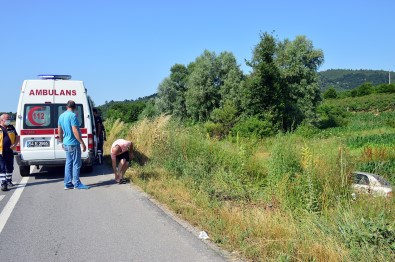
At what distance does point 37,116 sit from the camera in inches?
456

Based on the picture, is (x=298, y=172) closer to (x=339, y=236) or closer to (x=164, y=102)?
(x=339, y=236)

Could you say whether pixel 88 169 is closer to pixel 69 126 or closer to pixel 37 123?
pixel 37 123

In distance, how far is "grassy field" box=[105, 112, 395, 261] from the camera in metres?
4.45

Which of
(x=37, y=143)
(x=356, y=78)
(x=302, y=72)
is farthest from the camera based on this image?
(x=356, y=78)

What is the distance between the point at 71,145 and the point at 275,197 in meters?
5.29

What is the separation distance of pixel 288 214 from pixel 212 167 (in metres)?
4.53

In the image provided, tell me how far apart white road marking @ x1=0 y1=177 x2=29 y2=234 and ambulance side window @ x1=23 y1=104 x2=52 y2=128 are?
5.43 ft

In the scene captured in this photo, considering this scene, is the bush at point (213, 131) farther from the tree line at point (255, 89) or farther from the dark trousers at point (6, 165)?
the dark trousers at point (6, 165)

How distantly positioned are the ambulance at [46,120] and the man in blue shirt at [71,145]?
5.03 ft

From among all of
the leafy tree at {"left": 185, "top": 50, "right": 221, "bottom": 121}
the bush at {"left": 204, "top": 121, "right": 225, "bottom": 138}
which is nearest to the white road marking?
the bush at {"left": 204, "top": 121, "right": 225, "bottom": 138}

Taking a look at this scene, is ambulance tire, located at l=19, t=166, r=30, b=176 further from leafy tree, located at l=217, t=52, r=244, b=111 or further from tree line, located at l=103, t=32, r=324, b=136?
leafy tree, located at l=217, t=52, r=244, b=111

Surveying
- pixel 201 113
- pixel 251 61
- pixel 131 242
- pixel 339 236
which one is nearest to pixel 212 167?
pixel 131 242

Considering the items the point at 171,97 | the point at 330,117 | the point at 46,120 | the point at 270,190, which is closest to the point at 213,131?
the point at 46,120

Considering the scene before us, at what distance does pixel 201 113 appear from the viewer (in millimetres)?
55375
